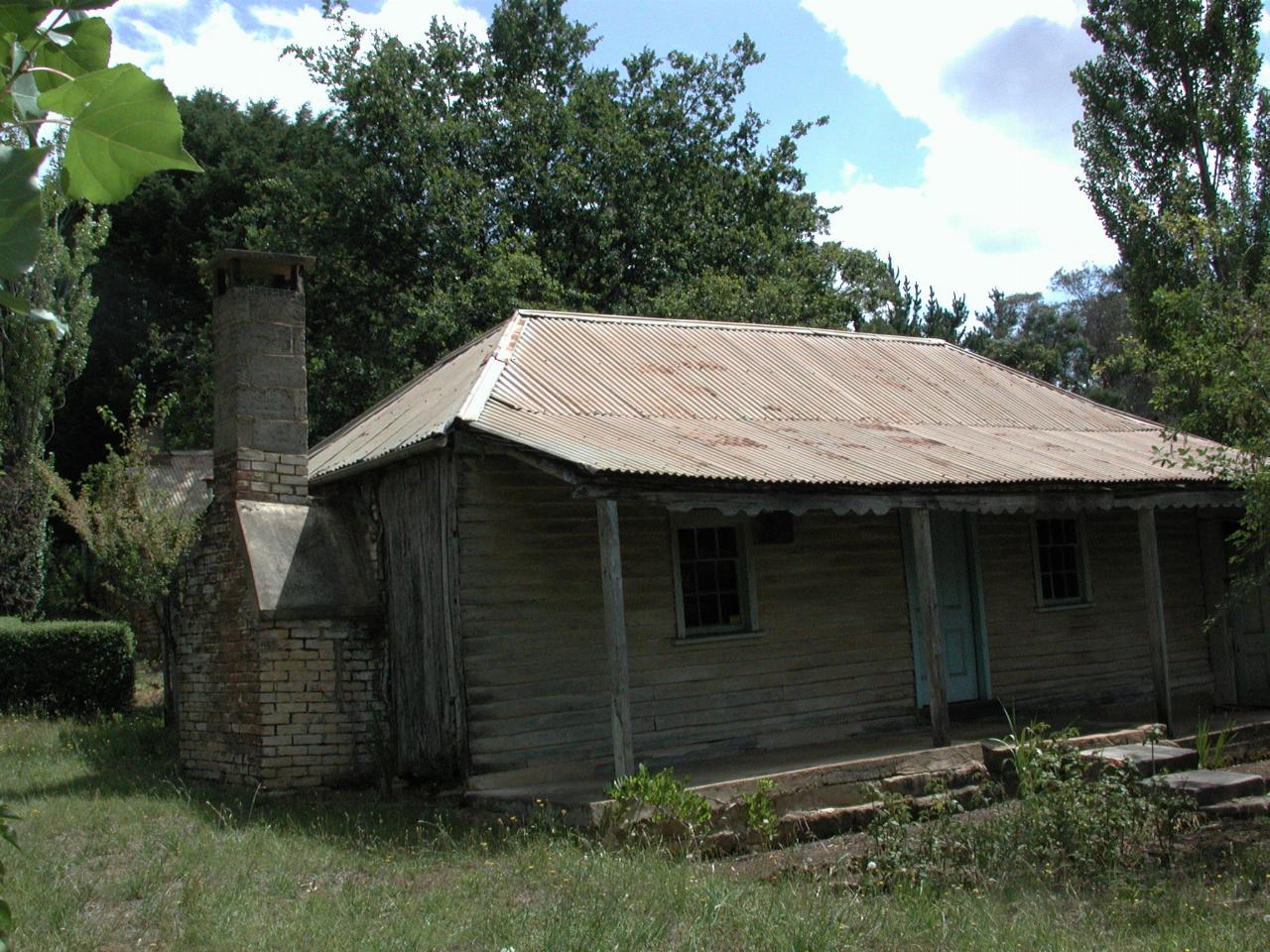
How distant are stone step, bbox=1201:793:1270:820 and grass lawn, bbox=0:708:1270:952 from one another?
0.19m

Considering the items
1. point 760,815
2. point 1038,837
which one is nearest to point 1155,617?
point 1038,837

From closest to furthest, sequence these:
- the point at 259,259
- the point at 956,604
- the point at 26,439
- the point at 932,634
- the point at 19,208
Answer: the point at 19,208, the point at 932,634, the point at 259,259, the point at 956,604, the point at 26,439

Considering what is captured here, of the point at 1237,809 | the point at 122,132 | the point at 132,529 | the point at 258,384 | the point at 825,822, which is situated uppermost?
the point at 258,384

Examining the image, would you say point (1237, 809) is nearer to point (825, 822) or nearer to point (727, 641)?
point (825, 822)

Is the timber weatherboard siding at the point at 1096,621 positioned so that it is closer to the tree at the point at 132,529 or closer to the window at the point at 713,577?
the window at the point at 713,577

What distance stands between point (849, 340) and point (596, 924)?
11.6m

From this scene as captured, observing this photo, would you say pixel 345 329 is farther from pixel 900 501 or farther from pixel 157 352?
pixel 900 501

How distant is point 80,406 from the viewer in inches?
1225

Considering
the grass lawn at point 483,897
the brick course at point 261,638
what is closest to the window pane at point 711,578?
the brick course at point 261,638

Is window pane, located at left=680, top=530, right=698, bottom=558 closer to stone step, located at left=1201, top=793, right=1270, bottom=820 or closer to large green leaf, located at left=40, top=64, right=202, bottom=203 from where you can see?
stone step, located at left=1201, top=793, right=1270, bottom=820

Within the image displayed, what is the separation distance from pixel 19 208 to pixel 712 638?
417 inches

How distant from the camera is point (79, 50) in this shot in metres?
1.64

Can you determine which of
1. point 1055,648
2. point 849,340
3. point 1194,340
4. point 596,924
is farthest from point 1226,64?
point 596,924

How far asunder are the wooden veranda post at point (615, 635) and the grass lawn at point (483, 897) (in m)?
0.87
